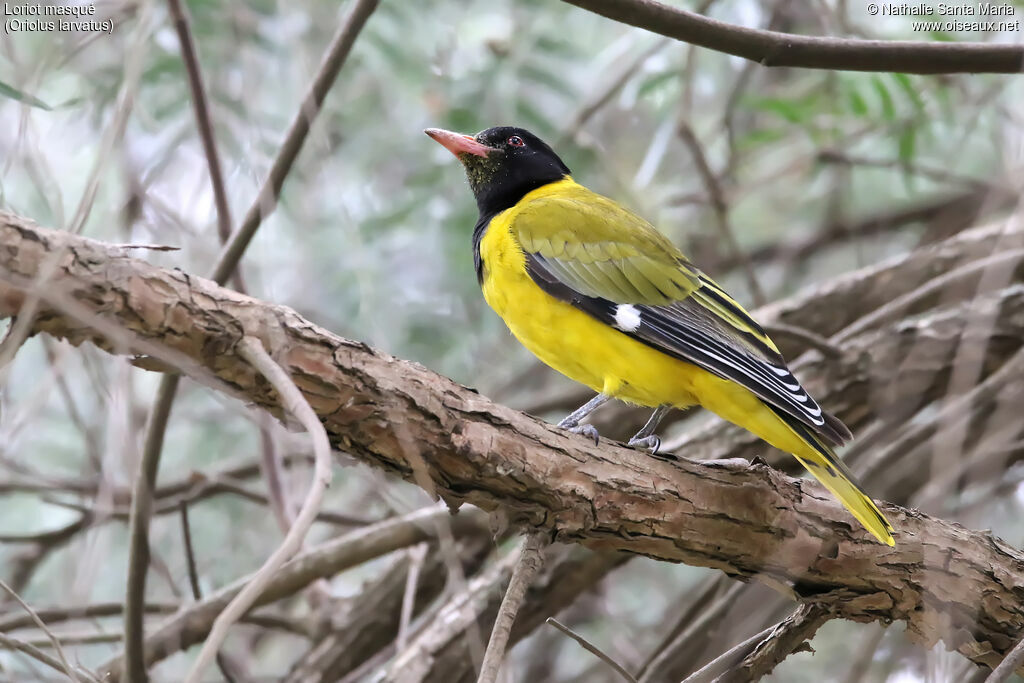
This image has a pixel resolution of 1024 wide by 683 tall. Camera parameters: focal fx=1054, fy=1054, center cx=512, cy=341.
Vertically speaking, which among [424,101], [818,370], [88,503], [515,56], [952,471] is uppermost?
[515,56]

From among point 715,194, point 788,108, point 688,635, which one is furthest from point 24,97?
point 715,194

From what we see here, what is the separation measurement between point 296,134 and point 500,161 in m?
1.16

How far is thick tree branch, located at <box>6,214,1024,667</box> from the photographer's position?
1.86 m

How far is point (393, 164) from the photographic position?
206 inches

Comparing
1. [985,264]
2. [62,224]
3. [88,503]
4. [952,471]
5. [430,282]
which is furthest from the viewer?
[430,282]

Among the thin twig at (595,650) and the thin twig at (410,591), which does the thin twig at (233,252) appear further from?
the thin twig at (595,650)

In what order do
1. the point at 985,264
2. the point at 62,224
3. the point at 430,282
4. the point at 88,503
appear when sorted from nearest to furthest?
the point at 62,224 → the point at 985,264 → the point at 88,503 → the point at 430,282

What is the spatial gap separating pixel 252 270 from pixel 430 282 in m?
0.80

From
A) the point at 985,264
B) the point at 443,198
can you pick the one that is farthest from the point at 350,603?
the point at 985,264

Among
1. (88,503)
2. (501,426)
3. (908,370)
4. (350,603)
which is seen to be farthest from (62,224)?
(908,370)

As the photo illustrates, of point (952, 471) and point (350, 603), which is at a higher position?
point (952, 471)

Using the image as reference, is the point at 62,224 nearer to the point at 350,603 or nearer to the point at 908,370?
the point at 350,603

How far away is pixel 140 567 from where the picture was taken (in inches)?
121

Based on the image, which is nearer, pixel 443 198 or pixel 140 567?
pixel 140 567
